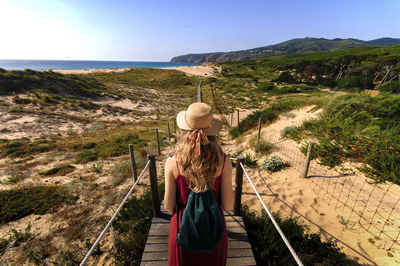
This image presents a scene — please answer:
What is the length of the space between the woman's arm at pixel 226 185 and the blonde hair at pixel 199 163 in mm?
143

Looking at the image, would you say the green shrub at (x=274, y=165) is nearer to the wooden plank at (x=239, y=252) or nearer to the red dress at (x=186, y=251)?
the wooden plank at (x=239, y=252)

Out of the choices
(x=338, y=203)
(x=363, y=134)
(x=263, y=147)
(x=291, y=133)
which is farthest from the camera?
(x=291, y=133)

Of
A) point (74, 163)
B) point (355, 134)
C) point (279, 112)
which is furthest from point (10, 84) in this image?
point (355, 134)

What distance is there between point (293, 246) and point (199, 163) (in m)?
2.47

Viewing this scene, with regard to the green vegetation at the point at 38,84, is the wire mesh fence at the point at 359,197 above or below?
below

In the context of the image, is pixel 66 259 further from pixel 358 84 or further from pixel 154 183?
pixel 358 84

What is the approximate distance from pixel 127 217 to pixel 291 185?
4193 millimetres

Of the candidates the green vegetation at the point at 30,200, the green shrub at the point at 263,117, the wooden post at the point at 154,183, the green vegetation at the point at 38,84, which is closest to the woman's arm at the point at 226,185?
the wooden post at the point at 154,183

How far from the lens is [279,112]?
11.3 meters

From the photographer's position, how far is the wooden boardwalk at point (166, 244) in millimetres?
2473

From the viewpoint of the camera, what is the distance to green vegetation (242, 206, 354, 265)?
2.48m

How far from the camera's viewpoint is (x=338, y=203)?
4059mm

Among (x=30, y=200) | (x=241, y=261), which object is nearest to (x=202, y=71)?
(x=30, y=200)

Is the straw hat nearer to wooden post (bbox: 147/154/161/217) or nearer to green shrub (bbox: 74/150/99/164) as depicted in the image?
wooden post (bbox: 147/154/161/217)
